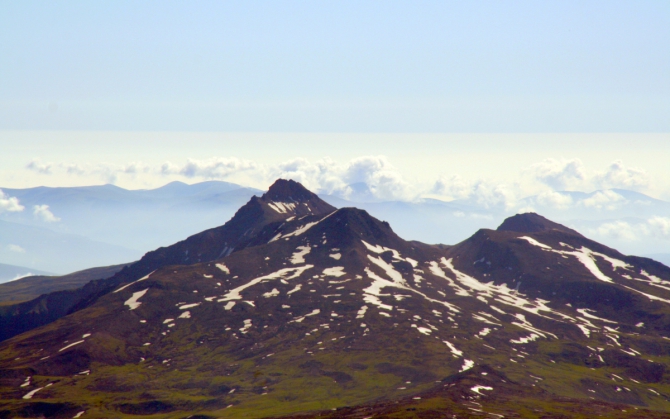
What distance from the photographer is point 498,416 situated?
181 m

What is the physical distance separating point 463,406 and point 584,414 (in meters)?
34.5

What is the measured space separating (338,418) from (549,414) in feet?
188

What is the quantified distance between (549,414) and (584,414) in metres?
11.0

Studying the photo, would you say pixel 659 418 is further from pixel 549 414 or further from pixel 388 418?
pixel 388 418

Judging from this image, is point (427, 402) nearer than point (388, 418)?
No

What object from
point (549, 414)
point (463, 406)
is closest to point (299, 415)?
point (463, 406)

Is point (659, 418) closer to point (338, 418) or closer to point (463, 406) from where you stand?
point (463, 406)

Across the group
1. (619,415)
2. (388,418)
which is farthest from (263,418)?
(619,415)

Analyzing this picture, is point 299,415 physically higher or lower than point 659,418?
higher

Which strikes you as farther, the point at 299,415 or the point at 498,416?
the point at 299,415

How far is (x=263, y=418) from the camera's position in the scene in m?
196

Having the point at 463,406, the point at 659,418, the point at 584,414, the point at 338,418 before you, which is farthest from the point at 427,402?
the point at 659,418

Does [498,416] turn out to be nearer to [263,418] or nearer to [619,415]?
[619,415]

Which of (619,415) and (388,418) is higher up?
(388,418)
